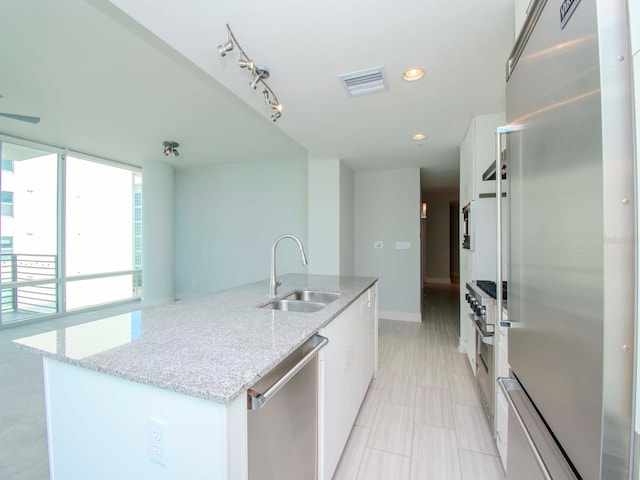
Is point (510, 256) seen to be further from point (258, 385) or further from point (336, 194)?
point (336, 194)

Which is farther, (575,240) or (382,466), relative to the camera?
(382,466)

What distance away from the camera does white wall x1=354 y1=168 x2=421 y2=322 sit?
4645mm

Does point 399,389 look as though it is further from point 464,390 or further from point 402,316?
point 402,316

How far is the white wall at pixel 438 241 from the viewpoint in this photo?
905 centimetres

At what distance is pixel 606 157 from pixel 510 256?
65cm

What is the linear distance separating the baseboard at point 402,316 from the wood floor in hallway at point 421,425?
1.14 meters

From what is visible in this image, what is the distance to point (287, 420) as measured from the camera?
1.08 metres

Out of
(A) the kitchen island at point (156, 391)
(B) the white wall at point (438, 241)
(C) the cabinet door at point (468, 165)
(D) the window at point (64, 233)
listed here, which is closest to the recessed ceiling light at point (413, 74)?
(C) the cabinet door at point (468, 165)

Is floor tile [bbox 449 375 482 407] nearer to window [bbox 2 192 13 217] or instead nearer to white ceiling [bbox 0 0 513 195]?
white ceiling [bbox 0 0 513 195]

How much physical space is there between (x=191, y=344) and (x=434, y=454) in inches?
66.6

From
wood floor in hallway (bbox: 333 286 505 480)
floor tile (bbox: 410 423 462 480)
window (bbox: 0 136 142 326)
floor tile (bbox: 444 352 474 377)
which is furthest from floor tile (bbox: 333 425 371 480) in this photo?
window (bbox: 0 136 142 326)

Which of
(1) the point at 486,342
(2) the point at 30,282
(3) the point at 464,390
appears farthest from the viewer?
(2) the point at 30,282

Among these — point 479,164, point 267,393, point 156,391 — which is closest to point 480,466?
point 267,393

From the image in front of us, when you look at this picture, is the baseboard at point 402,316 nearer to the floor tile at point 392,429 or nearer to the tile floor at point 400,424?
the tile floor at point 400,424
